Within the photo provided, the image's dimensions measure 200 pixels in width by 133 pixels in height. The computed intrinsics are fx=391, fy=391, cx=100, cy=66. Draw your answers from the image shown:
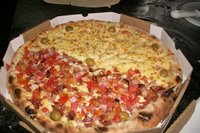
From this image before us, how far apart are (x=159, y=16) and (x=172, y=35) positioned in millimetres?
363

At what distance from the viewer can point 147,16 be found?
12.4 ft

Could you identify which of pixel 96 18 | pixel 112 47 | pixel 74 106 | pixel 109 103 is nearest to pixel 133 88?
pixel 109 103

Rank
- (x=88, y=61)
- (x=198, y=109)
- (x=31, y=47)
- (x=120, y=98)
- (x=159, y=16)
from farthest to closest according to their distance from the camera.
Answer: (x=159, y=16) < (x=31, y=47) < (x=88, y=61) < (x=120, y=98) < (x=198, y=109)

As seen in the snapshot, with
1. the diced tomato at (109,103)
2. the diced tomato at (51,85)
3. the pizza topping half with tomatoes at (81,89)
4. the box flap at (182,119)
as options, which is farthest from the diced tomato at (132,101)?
the diced tomato at (51,85)

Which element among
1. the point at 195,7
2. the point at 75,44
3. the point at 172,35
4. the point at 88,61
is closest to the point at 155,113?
the point at 88,61

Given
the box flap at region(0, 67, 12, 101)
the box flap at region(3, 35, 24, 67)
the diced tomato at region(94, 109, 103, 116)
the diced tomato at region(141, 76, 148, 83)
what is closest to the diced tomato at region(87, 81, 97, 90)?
the diced tomato at region(94, 109, 103, 116)

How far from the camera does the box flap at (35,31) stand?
3.25 metres

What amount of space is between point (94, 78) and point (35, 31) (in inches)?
32.2

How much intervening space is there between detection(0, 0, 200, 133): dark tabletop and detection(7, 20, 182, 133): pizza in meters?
0.32

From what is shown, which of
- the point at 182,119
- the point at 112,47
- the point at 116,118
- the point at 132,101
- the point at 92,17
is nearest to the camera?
the point at 182,119

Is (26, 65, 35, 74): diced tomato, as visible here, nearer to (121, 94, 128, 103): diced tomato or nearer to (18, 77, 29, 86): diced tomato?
(18, 77, 29, 86): diced tomato

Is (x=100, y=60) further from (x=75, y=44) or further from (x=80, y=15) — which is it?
(x=80, y=15)

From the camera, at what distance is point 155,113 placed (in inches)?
99.7

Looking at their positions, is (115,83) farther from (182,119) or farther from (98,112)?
(182,119)
